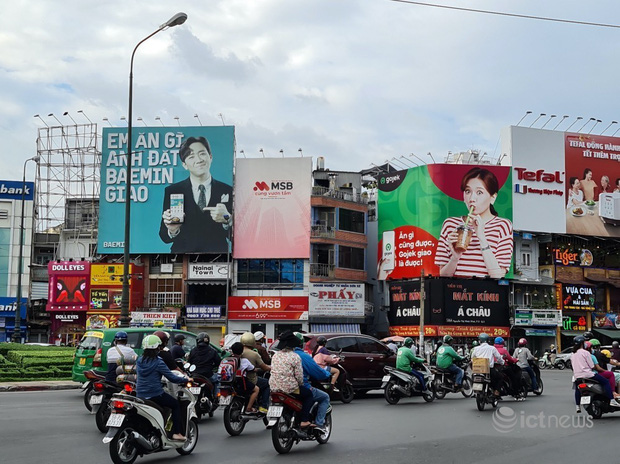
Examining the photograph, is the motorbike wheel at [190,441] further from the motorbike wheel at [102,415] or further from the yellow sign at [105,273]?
the yellow sign at [105,273]

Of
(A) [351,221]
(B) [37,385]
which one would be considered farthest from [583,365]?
(A) [351,221]

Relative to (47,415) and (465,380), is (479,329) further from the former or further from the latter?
(47,415)

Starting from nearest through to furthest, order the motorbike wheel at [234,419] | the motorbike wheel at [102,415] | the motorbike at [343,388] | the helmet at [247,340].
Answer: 1. the motorbike wheel at [234,419]
2. the motorbike wheel at [102,415]
3. the helmet at [247,340]
4. the motorbike at [343,388]

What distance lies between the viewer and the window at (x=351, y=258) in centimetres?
5434

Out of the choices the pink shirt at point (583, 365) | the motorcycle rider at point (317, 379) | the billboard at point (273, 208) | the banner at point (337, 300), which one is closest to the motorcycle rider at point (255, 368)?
the motorcycle rider at point (317, 379)

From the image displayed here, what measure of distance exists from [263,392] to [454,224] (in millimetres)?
42501

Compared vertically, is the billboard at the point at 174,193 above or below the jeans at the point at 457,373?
above

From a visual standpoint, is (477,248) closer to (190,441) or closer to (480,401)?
(480,401)

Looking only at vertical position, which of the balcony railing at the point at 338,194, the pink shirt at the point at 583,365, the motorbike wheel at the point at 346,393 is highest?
the balcony railing at the point at 338,194

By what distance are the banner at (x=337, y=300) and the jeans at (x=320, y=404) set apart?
136 feet

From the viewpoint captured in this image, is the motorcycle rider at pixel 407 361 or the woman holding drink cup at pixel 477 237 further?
the woman holding drink cup at pixel 477 237

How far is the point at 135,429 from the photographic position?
9641mm

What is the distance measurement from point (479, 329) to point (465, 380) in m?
33.7

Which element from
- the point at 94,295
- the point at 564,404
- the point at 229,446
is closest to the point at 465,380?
the point at 564,404
